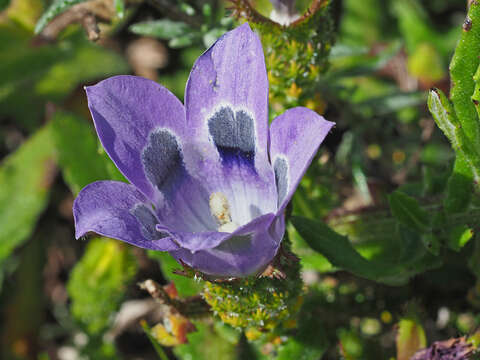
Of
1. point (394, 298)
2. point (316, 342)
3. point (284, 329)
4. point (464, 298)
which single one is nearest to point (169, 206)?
point (284, 329)

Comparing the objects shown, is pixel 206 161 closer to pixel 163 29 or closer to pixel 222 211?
pixel 222 211

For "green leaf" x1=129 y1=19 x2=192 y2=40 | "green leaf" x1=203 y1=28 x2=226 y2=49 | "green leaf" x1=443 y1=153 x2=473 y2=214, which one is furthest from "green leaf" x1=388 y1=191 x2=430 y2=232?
"green leaf" x1=129 y1=19 x2=192 y2=40

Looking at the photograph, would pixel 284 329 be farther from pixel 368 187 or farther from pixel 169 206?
pixel 368 187

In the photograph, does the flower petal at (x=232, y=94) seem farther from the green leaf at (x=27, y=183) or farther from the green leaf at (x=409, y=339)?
the green leaf at (x=27, y=183)

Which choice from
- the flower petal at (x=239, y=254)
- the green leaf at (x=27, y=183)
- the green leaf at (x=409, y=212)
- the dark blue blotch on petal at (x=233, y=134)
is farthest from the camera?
the green leaf at (x=27, y=183)

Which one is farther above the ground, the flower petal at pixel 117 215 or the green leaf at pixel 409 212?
the flower petal at pixel 117 215

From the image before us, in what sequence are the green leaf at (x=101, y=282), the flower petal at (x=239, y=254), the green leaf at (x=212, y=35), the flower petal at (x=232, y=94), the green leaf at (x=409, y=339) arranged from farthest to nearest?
the green leaf at (x=101, y=282)
the green leaf at (x=212, y=35)
the green leaf at (x=409, y=339)
the flower petal at (x=232, y=94)
the flower petal at (x=239, y=254)

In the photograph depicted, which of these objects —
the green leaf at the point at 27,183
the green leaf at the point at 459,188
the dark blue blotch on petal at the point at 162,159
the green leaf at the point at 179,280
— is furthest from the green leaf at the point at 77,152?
the green leaf at the point at 459,188
